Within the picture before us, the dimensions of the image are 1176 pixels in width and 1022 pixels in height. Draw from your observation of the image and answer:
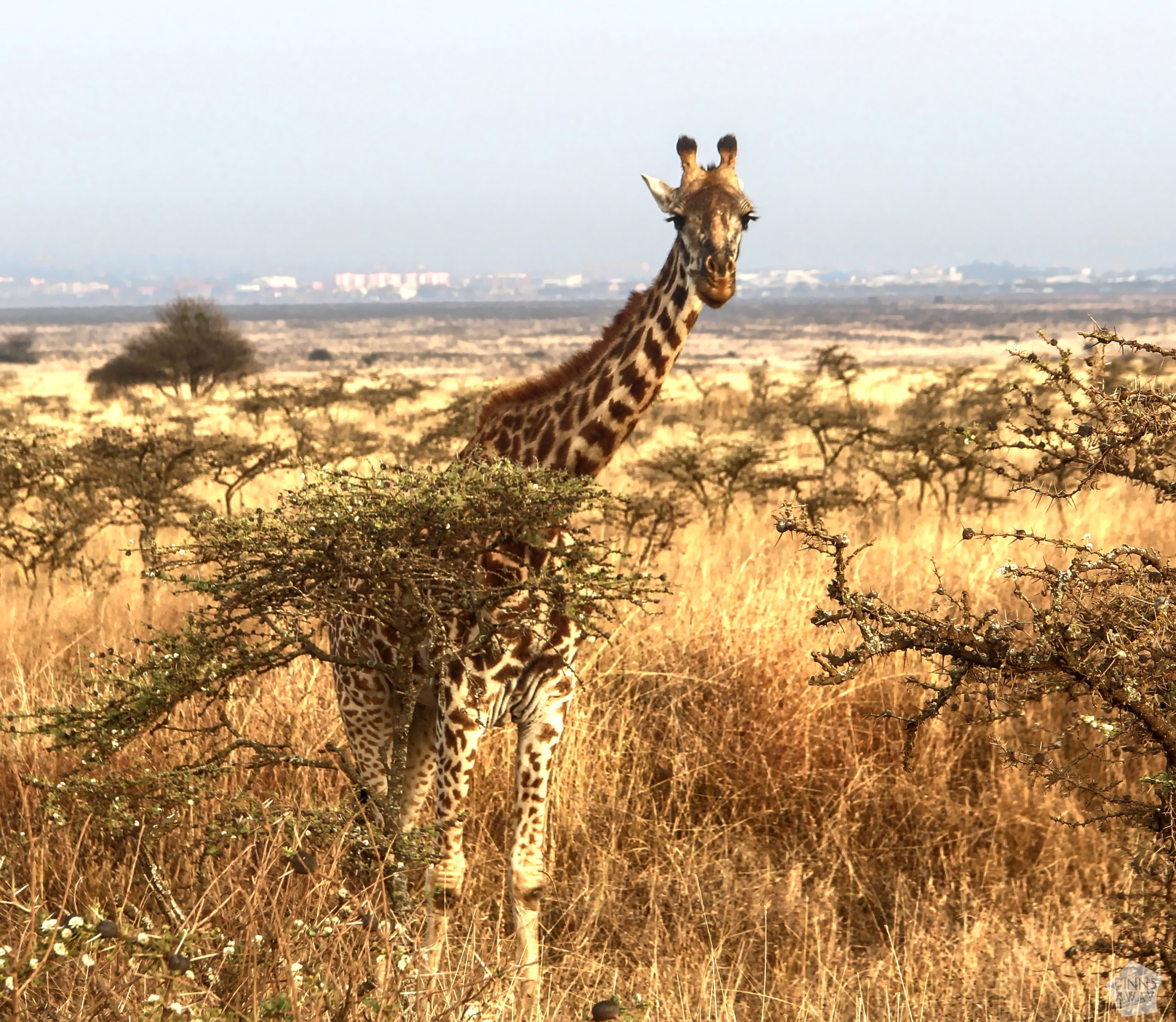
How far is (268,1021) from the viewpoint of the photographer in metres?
2.48

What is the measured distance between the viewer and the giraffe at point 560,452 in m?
3.94

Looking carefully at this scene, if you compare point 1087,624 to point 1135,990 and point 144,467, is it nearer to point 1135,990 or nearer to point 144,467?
point 1135,990

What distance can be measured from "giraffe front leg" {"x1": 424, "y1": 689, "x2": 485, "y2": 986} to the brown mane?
1192mm

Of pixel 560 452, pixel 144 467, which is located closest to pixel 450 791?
pixel 560 452

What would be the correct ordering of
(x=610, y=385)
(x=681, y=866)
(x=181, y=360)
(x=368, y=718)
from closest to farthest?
(x=610, y=385) → (x=368, y=718) → (x=681, y=866) → (x=181, y=360)

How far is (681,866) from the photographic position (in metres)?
4.77

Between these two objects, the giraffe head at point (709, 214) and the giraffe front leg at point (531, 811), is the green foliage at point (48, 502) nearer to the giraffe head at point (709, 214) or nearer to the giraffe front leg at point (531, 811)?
the giraffe front leg at point (531, 811)

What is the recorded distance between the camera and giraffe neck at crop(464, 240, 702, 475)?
4.05 meters

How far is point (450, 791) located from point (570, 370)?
1.59 m

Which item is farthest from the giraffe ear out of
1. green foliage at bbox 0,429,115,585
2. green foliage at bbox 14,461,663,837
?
green foliage at bbox 0,429,115,585

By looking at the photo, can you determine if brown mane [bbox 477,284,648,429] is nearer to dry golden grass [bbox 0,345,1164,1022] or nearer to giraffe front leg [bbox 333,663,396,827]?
dry golden grass [bbox 0,345,1164,1022]

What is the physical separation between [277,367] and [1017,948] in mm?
60916

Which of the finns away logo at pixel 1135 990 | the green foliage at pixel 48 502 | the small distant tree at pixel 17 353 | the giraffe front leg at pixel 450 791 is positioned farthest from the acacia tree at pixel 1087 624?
the small distant tree at pixel 17 353

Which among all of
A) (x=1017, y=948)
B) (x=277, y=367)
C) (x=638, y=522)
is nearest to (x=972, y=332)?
(x=277, y=367)
